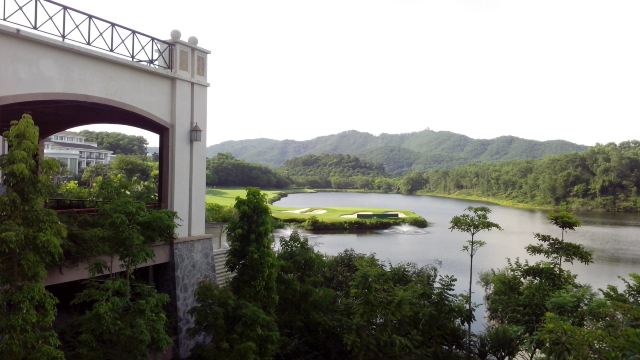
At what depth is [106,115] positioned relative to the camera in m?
9.66

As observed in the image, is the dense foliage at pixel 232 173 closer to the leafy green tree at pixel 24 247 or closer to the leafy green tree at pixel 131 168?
the leafy green tree at pixel 131 168

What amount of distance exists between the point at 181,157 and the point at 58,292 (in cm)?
323

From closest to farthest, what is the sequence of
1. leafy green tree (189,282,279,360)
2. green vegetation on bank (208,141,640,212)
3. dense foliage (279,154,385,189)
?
1. leafy green tree (189,282,279,360)
2. green vegetation on bank (208,141,640,212)
3. dense foliage (279,154,385,189)

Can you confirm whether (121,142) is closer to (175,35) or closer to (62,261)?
(175,35)

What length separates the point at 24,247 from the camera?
4.82 metres

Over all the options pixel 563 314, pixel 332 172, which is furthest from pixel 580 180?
pixel 332 172

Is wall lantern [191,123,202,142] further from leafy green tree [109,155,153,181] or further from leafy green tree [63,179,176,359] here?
leafy green tree [109,155,153,181]

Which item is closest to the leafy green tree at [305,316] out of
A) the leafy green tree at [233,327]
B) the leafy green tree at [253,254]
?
the leafy green tree at [253,254]

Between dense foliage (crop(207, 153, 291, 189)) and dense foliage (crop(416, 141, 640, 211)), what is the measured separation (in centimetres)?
3563

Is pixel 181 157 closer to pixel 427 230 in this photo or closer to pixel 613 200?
pixel 427 230

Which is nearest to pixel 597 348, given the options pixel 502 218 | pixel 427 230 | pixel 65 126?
pixel 65 126

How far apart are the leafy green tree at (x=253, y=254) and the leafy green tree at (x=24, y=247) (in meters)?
3.14

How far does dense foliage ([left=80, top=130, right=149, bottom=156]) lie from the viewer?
2028 inches

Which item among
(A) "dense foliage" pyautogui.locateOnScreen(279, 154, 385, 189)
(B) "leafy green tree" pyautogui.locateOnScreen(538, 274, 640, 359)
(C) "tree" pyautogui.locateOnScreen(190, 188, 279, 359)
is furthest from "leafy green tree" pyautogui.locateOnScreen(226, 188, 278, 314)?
(A) "dense foliage" pyautogui.locateOnScreen(279, 154, 385, 189)
